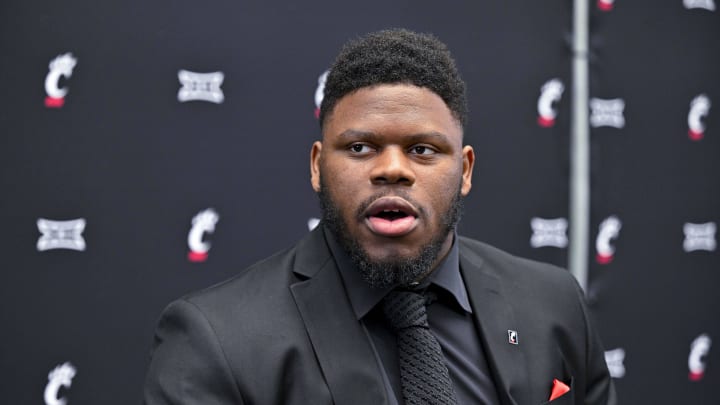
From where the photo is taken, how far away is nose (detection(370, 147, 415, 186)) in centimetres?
148

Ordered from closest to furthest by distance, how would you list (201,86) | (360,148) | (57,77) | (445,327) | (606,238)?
(360,148) → (445,327) → (57,77) → (201,86) → (606,238)

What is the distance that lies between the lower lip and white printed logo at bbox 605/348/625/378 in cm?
180

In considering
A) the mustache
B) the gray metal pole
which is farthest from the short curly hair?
the gray metal pole

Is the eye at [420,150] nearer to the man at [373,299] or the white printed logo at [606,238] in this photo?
the man at [373,299]

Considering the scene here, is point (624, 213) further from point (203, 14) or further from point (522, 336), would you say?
point (203, 14)

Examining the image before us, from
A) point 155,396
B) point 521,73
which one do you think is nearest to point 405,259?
point 155,396

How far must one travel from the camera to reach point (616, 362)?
9.86 ft

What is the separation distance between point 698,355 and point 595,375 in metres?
1.56

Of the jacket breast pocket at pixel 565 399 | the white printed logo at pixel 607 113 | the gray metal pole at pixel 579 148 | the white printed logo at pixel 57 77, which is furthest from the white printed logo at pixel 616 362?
the white printed logo at pixel 57 77

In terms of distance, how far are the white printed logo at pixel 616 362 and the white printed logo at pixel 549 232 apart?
0.49 metres

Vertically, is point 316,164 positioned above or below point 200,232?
above

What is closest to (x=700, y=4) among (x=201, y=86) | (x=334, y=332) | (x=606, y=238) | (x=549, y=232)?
(x=606, y=238)

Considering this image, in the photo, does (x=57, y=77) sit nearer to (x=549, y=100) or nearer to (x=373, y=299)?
(x=373, y=299)

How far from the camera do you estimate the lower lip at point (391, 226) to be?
1.49 metres
